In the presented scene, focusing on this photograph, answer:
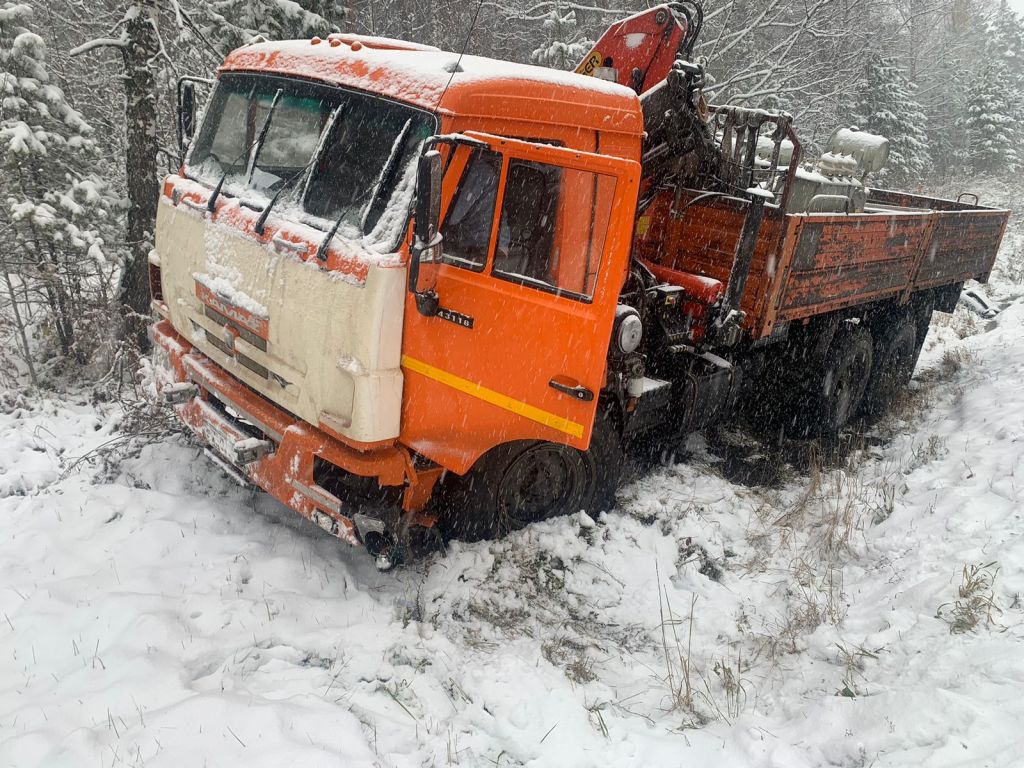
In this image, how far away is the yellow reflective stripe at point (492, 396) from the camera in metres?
3.42

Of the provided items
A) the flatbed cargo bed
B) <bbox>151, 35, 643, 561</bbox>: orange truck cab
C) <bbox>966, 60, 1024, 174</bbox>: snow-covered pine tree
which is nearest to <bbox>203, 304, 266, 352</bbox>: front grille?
<bbox>151, 35, 643, 561</bbox>: orange truck cab

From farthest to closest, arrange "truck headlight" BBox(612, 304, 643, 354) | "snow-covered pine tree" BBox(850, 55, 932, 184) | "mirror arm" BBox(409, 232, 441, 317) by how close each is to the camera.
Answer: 1. "snow-covered pine tree" BBox(850, 55, 932, 184)
2. "truck headlight" BBox(612, 304, 643, 354)
3. "mirror arm" BBox(409, 232, 441, 317)

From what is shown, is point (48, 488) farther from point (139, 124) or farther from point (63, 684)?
point (139, 124)

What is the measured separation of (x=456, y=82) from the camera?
3.24 meters

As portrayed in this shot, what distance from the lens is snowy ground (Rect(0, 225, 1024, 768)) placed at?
2.72 m

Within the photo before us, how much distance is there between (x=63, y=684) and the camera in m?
2.94

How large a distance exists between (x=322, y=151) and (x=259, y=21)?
6.86 metres

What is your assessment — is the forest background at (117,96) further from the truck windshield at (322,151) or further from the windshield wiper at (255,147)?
the windshield wiper at (255,147)

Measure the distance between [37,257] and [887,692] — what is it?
335 inches

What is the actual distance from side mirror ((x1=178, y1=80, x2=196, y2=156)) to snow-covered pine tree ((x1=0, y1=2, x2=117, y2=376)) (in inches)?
116

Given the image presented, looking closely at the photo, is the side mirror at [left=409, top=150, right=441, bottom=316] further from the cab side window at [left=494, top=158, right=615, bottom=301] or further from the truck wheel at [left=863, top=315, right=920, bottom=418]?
the truck wheel at [left=863, top=315, right=920, bottom=418]

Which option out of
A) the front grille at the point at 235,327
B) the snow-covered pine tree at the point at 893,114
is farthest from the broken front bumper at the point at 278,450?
the snow-covered pine tree at the point at 893,114

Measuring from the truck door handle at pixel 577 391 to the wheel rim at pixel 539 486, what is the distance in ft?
2.25

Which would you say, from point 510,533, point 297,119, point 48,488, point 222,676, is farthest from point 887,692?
point 48,488
